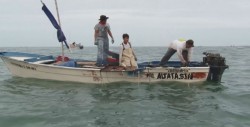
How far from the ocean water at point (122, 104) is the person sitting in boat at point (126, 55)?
761mm

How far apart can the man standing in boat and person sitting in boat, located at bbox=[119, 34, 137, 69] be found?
799mm

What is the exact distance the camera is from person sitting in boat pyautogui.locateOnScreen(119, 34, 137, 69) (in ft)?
42.6

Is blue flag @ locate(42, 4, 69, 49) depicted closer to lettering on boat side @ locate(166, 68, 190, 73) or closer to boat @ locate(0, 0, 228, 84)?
boat @ locate(0, 0, 228, 84)

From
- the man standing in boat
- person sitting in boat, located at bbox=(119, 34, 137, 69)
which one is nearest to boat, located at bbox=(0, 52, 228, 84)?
person sitting in boat, located at bbox=(119, 34, 137, 69)

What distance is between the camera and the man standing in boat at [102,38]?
13258mm

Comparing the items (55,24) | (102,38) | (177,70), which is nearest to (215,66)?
(177,70)

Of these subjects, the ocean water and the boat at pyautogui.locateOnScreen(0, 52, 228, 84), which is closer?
the ocean water

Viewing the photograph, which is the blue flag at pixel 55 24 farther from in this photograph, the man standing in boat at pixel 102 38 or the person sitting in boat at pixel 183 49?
the person sitting in boat at pixel 183 49

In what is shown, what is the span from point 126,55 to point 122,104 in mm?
3112

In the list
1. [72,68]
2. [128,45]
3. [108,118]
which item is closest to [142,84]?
[128,45]

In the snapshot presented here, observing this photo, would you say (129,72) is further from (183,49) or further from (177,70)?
(183,49)

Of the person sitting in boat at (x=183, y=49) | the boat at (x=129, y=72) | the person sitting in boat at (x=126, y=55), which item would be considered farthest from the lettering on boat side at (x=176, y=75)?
the person sitting in boat at (x=126, y=55)

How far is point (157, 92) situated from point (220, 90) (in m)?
2.52

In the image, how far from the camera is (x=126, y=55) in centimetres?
1312
